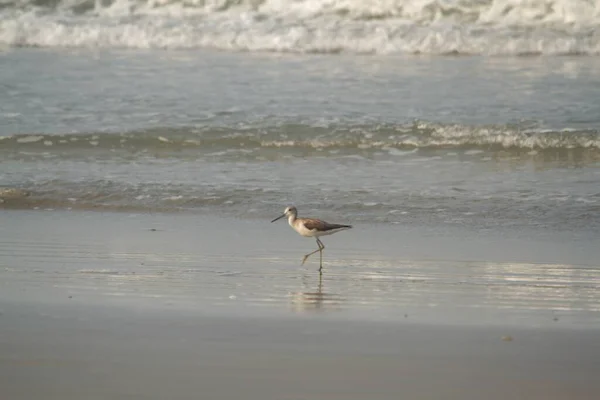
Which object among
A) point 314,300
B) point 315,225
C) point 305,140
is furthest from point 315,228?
point 305,140

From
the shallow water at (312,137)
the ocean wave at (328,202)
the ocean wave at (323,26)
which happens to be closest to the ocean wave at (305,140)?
the shallow water at (312,137)

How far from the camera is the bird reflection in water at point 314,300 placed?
5746 millimetres

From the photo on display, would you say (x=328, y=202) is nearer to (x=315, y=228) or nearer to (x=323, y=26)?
(x=315, y=228)

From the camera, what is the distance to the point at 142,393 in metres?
4.36

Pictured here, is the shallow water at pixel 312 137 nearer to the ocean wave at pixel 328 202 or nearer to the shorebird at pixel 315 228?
the ocean wave at pixel 328 202

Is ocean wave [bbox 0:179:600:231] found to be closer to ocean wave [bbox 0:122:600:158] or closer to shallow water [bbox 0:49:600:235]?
shallow water [bbox 0:49:600:235]

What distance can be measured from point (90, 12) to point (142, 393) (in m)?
15.8

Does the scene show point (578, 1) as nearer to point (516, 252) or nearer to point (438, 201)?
point (438, 201)

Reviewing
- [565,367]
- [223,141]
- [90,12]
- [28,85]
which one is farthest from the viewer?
[90,12]

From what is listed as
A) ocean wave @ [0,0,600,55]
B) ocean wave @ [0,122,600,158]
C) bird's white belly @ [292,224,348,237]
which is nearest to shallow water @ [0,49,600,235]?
ocean wave @ [0,122,600,158]

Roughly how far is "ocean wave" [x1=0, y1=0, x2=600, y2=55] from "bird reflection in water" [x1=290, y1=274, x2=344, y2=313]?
34.3ft

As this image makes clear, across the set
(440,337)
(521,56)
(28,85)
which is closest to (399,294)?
(440,337)

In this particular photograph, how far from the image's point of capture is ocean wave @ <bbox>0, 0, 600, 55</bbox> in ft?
53.8

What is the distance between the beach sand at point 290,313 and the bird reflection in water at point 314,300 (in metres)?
0.02
